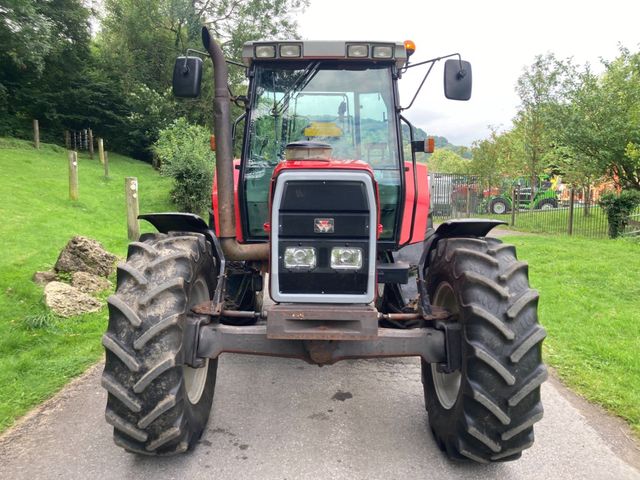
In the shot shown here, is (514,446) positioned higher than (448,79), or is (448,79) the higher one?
(448,79)

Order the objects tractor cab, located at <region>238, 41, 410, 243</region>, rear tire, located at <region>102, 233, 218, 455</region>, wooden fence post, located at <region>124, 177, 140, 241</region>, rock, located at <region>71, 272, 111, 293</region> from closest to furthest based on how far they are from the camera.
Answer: rear tire, located at <region>102, 233, 218, 455</region> < tractor cab, located at <region>238, 41, 410, 243</region> < rock, located at <region>71, 272, 111, 293</region> < wooden fence post, located at <region>124, 177, 140, 241</region>

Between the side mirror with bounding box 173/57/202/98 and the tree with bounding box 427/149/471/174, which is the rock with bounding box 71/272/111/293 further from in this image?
the tree with bounding box 427/149/471/174

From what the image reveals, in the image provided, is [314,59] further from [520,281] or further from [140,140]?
[140,140]

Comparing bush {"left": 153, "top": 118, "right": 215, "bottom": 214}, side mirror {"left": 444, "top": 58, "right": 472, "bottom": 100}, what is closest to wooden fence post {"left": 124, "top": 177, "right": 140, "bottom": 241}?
bush {"left": 153, "top": 118, "right": 215, "bottom": 214}

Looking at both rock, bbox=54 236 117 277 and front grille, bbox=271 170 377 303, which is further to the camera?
rock, bbox=54 236 117 277

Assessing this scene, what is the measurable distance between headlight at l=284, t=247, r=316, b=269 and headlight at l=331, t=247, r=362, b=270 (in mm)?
121

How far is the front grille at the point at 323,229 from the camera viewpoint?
3.00 metres

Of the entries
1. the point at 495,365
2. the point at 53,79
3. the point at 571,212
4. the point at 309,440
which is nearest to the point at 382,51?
the point at 495,365

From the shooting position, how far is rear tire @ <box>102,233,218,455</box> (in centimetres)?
278

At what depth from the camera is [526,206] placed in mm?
27000

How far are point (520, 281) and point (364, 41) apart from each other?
2.20m

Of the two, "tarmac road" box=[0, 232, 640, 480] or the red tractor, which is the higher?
the red tractor

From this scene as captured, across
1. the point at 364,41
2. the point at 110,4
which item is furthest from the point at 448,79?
the point at 110,4

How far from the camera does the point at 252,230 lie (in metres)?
4.18
